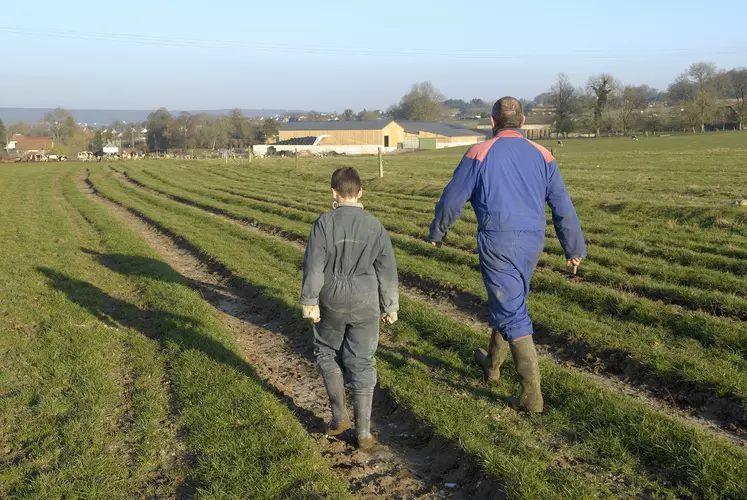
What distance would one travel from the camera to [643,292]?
8.70 meters

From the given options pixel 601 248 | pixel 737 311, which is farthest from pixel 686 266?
pixel 737 311

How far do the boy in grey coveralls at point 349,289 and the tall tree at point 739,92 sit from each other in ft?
343

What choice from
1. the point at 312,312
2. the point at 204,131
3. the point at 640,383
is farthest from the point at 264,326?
the point at 204,131

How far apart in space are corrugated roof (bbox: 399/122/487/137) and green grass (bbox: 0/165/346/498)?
108 m

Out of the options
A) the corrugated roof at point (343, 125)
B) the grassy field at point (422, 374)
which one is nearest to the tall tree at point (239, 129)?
the corrugated roof at point (343, 125)

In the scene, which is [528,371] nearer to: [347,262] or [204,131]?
[347,262]

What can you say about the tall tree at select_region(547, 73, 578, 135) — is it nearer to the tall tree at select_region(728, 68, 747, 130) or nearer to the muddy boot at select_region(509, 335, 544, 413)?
the tall tree at select_region(728, 68, 747, 130)

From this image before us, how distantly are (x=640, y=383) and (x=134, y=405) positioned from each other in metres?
4.58

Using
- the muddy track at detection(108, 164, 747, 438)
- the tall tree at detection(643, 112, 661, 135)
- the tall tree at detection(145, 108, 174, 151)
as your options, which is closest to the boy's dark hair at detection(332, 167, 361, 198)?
the muddy track at detection(108, 164, 747, 438)

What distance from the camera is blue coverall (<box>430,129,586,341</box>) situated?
16.1 feet

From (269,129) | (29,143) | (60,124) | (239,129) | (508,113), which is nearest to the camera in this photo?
(508,113)

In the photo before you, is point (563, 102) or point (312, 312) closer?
point (312, 312)

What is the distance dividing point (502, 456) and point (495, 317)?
46.7 inches

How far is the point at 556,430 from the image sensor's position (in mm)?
4766
